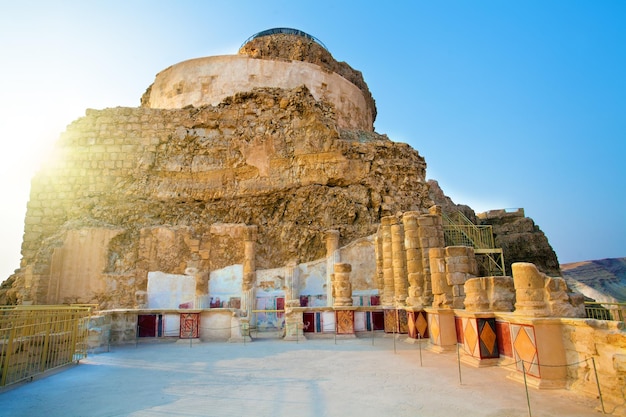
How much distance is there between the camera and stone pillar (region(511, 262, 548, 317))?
19.8ft

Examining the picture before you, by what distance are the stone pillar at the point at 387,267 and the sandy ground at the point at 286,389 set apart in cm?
498

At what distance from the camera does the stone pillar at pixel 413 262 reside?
11109 mm

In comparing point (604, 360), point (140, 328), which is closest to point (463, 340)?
point (604, 360)

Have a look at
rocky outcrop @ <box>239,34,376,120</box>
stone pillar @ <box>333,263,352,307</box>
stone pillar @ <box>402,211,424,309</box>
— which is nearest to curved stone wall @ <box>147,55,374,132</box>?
rocky outcrop @ <box>239,34,376,120</box>

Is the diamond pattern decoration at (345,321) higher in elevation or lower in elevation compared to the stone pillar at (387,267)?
lower

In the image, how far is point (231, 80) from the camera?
23.7 metres

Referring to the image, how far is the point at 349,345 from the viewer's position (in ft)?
33.7

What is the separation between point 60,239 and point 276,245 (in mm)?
9068

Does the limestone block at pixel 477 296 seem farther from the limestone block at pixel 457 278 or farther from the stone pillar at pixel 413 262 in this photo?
the stone pillar at pixel 413 262

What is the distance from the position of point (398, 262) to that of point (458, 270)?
333 cm

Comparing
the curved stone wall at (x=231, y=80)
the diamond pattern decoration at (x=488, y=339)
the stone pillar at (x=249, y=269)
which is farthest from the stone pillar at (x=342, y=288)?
the curved stone wall at (x=231, y=80)

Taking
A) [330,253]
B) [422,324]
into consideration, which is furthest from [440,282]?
[330,253]

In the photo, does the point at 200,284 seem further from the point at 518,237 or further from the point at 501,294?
the point at 518,237

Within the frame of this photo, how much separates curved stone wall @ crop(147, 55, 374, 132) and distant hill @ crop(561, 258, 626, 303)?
18246mm
